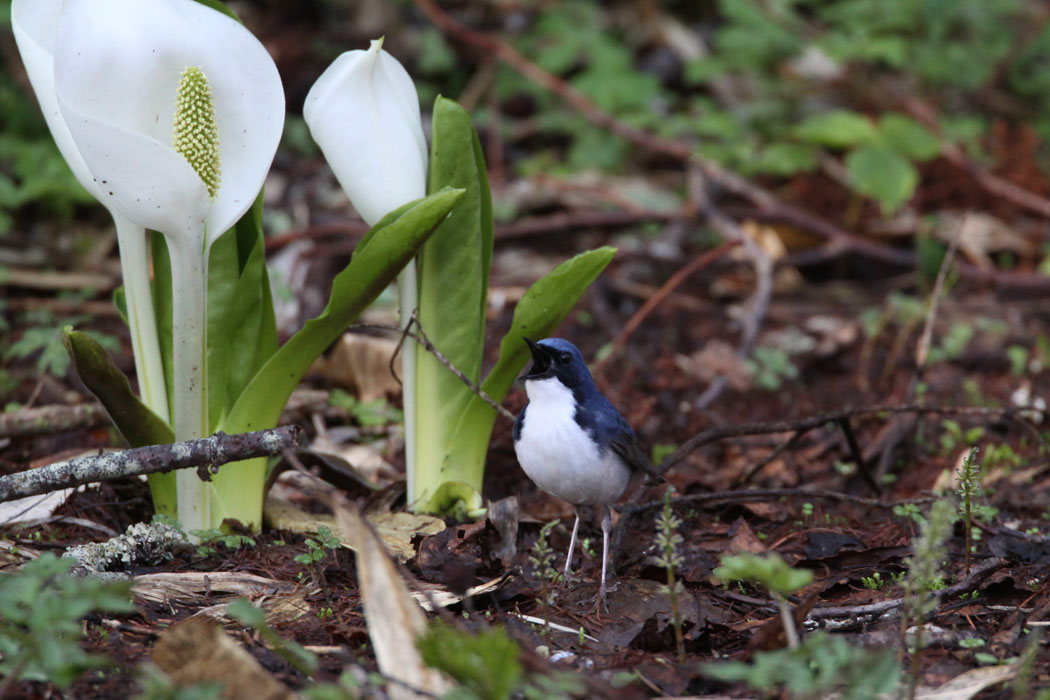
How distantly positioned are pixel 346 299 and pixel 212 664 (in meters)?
0.92

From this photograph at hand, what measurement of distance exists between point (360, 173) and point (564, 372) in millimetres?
703

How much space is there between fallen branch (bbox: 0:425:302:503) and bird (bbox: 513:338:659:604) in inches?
22.6

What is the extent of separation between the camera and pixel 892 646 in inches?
77.8

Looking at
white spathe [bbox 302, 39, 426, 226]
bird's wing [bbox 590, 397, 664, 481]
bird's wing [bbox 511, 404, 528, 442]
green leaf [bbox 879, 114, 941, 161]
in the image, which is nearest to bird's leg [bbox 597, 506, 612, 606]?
bird's wing [bbox 590, 397, 664, 481]

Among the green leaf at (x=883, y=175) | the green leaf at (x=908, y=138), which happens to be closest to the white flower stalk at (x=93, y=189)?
the green leaf at (x=883, y=175)

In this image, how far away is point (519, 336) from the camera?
257 centimetres

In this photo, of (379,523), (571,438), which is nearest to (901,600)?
(571,438)

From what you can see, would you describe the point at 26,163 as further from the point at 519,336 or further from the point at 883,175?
the point at 883,175

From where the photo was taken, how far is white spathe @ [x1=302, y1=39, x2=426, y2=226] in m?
2.42

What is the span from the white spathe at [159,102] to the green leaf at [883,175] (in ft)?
11.5

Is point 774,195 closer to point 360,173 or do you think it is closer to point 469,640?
point 360,173

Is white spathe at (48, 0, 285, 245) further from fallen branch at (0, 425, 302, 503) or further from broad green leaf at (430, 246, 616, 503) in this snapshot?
broad green leaf at (430, 246, 616, 503)

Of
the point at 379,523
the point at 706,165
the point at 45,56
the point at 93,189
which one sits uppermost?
the point at 45,56

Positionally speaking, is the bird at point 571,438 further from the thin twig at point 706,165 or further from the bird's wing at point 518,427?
the thin twig at point 706,165
